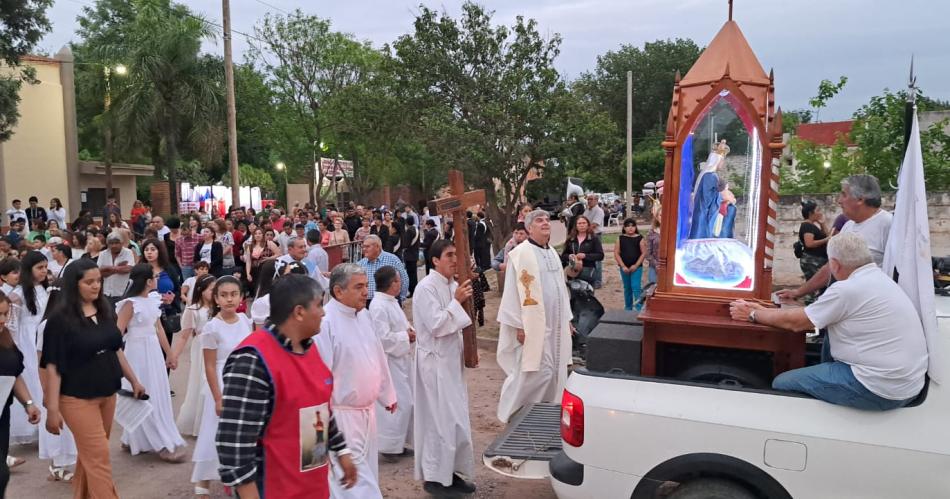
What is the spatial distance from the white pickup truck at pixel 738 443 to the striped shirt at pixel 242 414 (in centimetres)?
184

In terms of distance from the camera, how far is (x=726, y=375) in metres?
4.63

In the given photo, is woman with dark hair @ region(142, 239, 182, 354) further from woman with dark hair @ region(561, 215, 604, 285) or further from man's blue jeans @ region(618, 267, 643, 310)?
man's blue jeans @ region(618, 267, 643, 310)

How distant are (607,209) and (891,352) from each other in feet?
123

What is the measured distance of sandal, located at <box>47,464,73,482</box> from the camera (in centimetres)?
601

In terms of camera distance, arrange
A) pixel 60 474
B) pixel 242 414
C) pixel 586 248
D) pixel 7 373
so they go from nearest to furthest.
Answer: pixel 242 414
pixel 7 373
pixel 60 474
pixel 586 248

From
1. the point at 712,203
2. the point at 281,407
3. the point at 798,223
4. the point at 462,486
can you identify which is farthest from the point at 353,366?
the point at 798,223

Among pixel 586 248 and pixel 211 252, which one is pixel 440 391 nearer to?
pixel 586 248

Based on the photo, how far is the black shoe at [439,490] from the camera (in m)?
5.42

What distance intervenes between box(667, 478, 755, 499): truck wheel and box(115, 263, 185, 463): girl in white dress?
4.44 meters

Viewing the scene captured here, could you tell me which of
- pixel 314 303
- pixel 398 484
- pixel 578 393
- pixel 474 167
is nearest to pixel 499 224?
pixel 474 167

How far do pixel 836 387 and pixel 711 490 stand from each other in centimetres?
80

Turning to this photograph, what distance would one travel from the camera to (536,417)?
5469 millimetres

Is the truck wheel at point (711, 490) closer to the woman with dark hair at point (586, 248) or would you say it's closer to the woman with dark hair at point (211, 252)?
the woman with dark hair at point (586, 248)

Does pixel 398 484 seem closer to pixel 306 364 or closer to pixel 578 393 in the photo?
pixel 578 393
